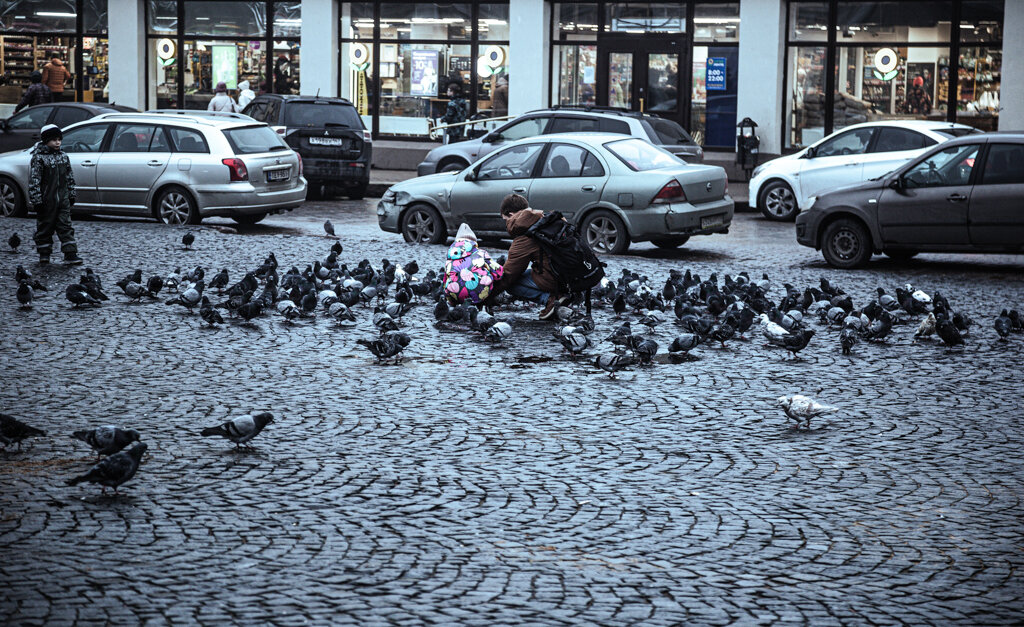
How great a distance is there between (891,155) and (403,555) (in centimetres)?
1647

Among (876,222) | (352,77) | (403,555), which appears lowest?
(403,555)

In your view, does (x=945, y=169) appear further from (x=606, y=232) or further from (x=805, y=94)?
(x=805, y=94)

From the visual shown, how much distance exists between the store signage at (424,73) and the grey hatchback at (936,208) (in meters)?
16.0

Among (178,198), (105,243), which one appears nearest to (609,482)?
(105,243)

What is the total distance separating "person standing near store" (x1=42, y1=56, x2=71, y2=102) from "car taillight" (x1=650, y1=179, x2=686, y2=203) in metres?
19.5

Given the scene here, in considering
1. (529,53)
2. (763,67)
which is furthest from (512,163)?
(529,53)

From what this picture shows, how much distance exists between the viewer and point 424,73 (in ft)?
99.9

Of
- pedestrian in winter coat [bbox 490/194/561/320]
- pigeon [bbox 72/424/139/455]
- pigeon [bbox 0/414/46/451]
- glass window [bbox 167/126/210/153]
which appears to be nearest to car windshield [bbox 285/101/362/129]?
glass window [bbox 167/126/210/153]

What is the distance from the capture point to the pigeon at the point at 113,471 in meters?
5.76

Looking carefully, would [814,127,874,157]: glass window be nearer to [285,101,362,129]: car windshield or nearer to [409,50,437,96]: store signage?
[285,101,362,129]: car windshield

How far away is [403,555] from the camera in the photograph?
205 inches

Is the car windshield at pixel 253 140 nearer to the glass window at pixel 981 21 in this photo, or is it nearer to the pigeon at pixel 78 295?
the pigeon at pixel 78 295

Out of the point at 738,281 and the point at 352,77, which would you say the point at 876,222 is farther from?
the point at 352,77

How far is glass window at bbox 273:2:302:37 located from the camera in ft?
103
